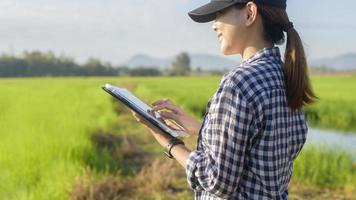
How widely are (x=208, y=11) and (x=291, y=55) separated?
23 cm

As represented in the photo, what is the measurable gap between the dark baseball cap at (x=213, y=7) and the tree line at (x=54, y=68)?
1083 inches

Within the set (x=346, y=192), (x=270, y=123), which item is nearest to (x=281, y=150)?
(x=270, y=123)

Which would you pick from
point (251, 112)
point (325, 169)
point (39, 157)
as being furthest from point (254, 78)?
point (325, 169)

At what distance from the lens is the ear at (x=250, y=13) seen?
127 cm

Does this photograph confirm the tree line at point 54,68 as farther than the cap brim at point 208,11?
Yes

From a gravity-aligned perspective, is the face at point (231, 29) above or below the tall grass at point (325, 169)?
above

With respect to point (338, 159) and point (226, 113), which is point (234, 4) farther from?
point (338, 159)

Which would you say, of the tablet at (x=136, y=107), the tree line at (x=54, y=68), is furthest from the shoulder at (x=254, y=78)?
the tree line at (x=54, y=68)

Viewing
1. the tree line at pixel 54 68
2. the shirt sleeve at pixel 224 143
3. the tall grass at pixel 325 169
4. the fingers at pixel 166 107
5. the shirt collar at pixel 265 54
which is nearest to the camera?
the shirt sleeve at pixel 224 143

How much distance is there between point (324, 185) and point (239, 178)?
3.50 m

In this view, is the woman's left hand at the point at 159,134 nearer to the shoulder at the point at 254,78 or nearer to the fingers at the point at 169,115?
the fingers at the point at 169,115

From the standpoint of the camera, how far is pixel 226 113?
3.87ft

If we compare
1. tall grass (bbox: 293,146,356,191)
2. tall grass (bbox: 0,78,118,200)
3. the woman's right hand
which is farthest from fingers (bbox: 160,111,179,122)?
tall grass (bbox: 293,146,356,191)

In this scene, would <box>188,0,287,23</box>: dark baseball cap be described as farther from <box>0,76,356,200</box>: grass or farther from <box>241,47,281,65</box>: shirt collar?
<box>0,76,356,200</box>: grass
